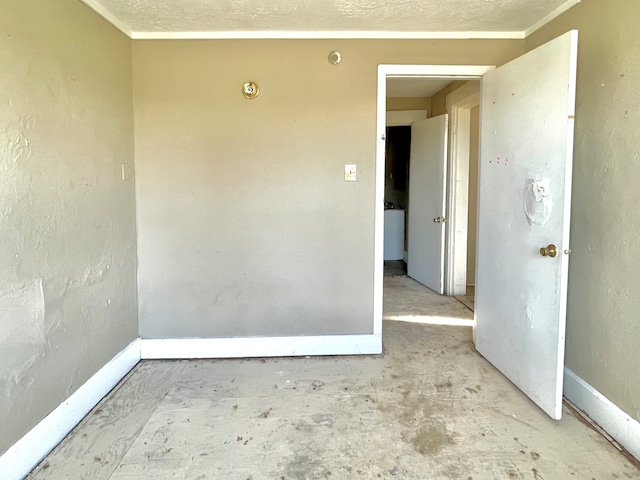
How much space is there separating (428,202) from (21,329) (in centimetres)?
399

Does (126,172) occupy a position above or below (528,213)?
above

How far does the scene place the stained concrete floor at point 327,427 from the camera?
1701 mm

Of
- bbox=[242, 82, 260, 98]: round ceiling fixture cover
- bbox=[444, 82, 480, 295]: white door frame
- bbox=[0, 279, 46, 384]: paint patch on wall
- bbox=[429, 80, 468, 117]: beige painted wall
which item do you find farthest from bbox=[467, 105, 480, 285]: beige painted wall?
bbox=[0, 279, 46, 384]: paint patch on wall

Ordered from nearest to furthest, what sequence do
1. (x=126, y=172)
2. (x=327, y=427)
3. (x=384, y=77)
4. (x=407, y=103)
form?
1. (x=327, y=427)
2. (x=126, y=172)
3. (x=384, y=77)
4. (x=407, y=103)

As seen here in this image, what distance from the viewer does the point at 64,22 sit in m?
1.92

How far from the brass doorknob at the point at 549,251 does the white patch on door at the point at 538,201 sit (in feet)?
0.42

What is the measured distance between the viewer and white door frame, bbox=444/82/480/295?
13.8 ft

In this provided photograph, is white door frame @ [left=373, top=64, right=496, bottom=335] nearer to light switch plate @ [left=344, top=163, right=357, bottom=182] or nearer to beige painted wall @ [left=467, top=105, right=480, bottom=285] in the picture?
light switch plate @ [left=344, top=163, right=357, bottom=182]

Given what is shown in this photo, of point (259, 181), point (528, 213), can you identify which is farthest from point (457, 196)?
point (259, 181)

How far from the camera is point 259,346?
2811 millimetres

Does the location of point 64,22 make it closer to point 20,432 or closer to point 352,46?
point 352,46

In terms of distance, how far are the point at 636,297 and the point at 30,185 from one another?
8.76 feet

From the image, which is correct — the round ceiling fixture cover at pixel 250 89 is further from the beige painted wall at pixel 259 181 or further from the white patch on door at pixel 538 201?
the white patch on door at pixel 538 201

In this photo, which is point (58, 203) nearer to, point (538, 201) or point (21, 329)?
point (21, 329)
